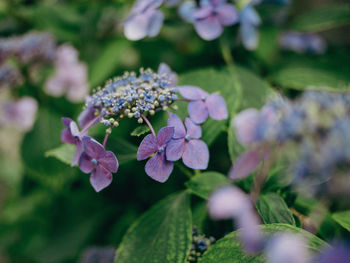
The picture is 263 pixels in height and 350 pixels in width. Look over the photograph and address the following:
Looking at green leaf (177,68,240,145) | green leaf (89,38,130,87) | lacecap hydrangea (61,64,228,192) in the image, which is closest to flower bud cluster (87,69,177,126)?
lacecap hydrangea (61,64,228,192)

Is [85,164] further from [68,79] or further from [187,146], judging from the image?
[68,79]

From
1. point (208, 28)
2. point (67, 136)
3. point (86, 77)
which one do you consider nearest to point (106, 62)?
point (86, 77)

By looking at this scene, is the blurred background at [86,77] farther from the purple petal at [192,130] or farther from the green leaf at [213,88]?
the purple petal at [192,130]

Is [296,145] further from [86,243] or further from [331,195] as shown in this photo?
[86,243]

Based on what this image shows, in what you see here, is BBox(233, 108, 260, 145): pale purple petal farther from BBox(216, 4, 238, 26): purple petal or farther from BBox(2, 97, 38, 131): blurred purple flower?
BBox(2, 97, 38, 131): blurred purple flower

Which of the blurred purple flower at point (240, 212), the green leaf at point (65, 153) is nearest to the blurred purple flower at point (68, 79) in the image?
the green leaf at point (65, 153)

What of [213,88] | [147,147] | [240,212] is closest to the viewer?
[240,212]

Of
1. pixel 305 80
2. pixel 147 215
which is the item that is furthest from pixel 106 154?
pixel 305 80

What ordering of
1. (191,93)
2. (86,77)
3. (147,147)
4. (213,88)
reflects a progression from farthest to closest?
(86,77)
(213,88)
(191,93)
(147,147)
